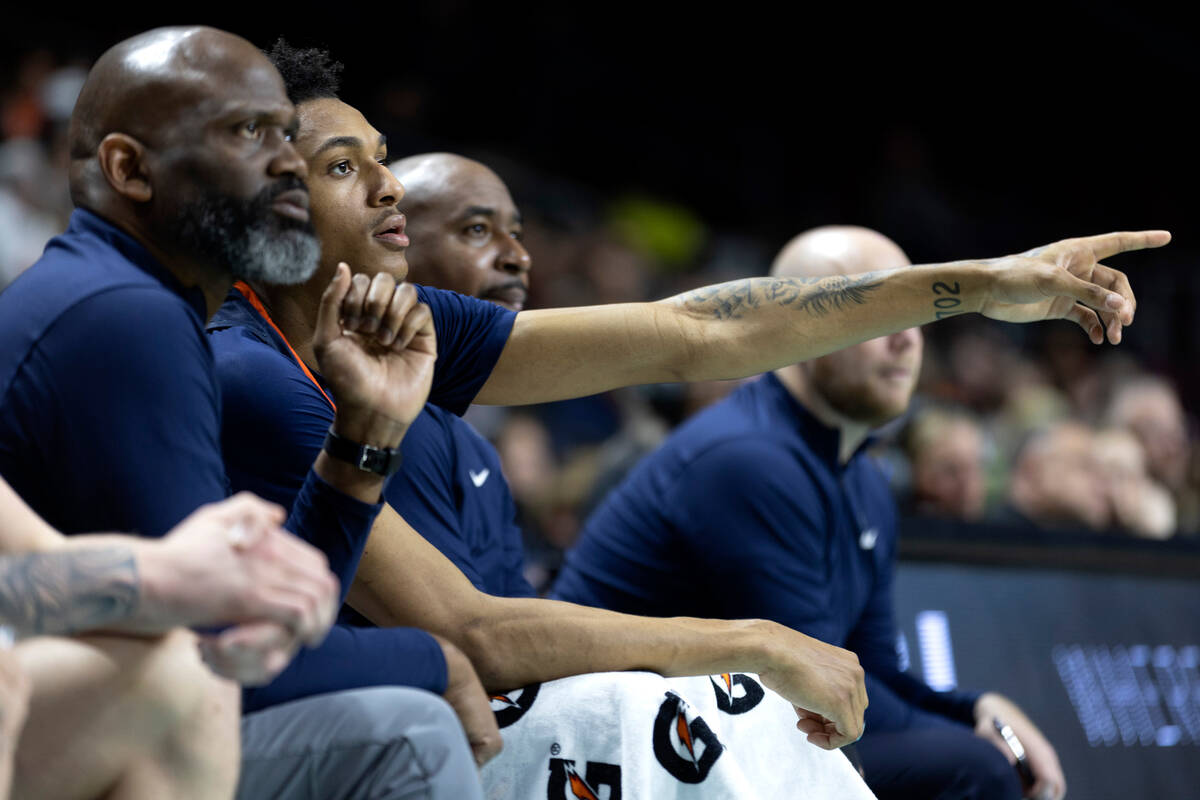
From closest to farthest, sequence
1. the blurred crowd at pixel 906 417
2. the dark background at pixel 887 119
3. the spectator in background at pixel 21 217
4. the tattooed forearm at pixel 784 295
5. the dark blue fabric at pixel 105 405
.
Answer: the dark blue fabric at pixel 105 405, the tattooed forearm at pixel 784 295, the spectator in background at pixel 21 217, the blurred crowd at pixel 906 417, the dark background at pixel 887 119

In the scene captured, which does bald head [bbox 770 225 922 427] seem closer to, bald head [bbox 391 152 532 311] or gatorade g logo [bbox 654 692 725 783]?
bald head [bbox 391 152 532 311]

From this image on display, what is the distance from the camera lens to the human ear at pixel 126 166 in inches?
69.9

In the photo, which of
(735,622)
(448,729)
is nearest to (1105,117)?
(735,622)

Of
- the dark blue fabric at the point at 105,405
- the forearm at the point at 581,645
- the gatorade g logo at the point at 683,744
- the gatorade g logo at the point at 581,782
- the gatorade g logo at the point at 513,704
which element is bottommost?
the gatorade g logo at the point at 581,782

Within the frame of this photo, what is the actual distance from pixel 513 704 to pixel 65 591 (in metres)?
0.95

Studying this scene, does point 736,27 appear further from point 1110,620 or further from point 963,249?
Result: point 1110,620

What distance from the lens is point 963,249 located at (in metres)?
9.43

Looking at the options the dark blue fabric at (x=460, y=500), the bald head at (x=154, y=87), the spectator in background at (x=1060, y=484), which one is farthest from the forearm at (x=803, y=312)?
the spectator in background at (x=1060, y=484)

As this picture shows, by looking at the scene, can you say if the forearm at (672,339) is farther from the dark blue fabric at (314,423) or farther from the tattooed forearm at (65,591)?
the tattooed forearm at (65,591)

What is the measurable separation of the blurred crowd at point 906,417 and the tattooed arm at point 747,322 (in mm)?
2216

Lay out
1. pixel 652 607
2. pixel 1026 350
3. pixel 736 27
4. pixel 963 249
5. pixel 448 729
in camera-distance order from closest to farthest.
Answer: pixel 448 729
pixel 652 607
pixel 1026 350
pixel 963 249
pixel 736 27

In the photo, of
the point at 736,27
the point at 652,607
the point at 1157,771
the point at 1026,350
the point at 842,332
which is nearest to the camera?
the point at 842,332

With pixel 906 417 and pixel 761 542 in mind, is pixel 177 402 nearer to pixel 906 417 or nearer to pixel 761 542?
pixel 761 542

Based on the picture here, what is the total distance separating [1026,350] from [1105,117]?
2890 millimetres
